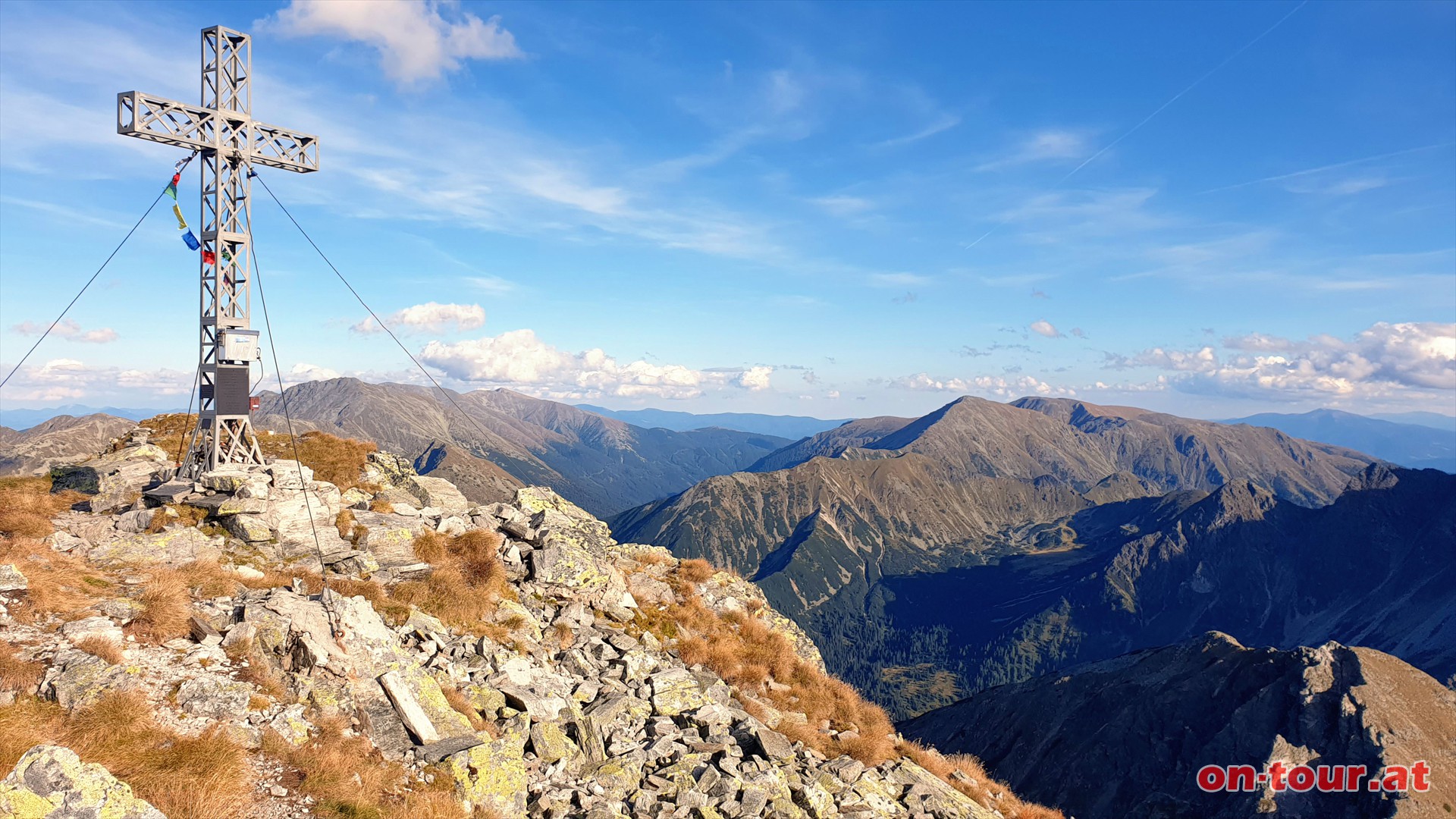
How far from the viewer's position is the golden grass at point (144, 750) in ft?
30.1

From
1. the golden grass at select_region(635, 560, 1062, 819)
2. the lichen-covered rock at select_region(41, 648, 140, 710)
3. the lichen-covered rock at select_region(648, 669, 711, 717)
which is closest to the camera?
the lichen-covered rock at select_region(41, 648, 140, 710)

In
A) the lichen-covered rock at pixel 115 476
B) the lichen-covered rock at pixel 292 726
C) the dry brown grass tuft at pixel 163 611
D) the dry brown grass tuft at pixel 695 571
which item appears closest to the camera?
Answer: the lichen-covered rock at pixel 292 726

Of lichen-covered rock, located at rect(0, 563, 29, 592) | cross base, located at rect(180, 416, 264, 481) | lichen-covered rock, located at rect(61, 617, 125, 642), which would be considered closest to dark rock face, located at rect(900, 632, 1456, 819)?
cross base, located at rect(180, 416, 264, 481)

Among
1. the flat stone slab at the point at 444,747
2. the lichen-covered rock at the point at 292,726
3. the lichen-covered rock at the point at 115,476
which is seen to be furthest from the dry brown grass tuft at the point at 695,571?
the lichen-covered rock at the point at 115,476

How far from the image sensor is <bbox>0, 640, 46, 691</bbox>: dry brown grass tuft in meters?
10.6

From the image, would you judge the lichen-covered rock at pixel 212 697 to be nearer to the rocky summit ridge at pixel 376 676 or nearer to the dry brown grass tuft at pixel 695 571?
the rocky summit ridge at pixel 376 676

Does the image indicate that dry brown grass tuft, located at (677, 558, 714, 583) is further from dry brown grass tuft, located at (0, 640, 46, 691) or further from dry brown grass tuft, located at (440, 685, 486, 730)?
dry brown grass tuft, located at (0, 640, 46, 691)

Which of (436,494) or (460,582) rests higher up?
(436,494)

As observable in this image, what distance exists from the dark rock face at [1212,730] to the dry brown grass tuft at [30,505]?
119m

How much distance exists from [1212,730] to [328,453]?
5265 inches

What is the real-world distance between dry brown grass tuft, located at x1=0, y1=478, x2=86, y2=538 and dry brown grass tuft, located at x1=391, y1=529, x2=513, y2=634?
1013 centimetres

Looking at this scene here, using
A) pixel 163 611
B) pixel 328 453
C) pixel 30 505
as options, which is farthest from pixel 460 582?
pixel 328 453

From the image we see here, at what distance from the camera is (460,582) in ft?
66.1

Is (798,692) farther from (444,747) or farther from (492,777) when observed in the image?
(444,747)
